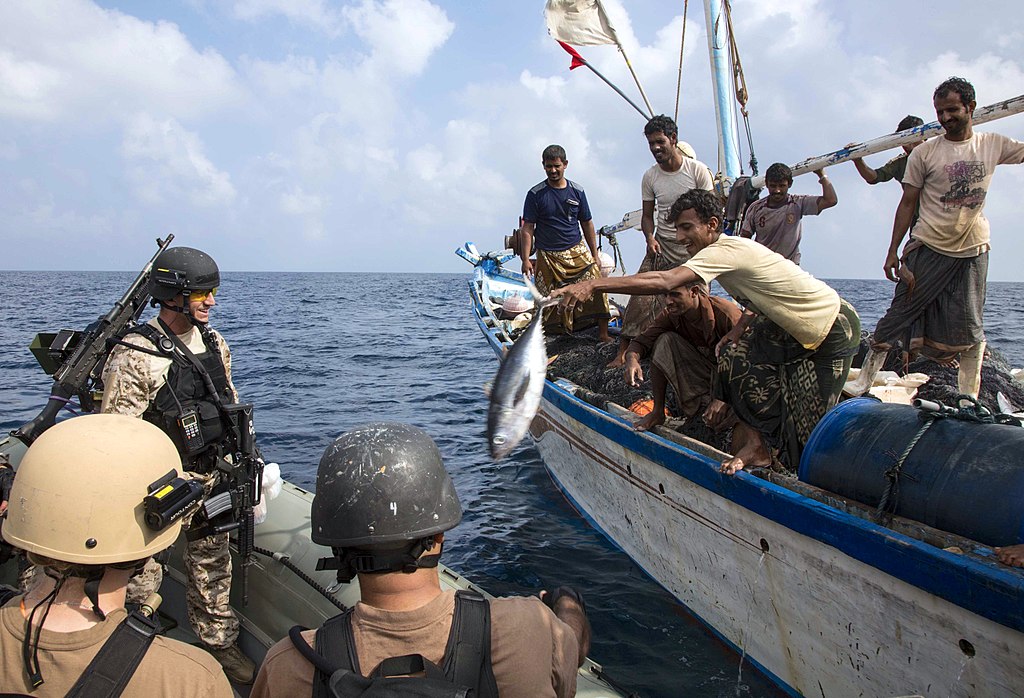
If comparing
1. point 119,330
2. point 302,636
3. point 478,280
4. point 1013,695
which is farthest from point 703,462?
point 478,280

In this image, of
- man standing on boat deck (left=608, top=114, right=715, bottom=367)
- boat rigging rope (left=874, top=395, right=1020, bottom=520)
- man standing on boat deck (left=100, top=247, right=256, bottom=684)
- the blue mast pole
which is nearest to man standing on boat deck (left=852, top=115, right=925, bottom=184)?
man standing on boat deck (left=608, top=114, right=715, bottom=367)

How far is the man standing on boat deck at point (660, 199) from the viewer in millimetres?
7027

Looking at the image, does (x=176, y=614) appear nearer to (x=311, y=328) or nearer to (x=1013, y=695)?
(x=1013, y=695)

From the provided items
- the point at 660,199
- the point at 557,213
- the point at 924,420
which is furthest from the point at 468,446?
the point at 924,420

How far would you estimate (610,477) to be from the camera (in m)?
6.48

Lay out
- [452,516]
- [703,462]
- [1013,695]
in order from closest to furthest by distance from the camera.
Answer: [452,516] < [1013,695] < [703,462]

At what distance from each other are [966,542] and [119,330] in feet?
14.9

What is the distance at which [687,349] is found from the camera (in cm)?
530

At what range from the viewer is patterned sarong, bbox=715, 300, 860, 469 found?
4.25m

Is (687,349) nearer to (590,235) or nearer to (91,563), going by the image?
(590,235)

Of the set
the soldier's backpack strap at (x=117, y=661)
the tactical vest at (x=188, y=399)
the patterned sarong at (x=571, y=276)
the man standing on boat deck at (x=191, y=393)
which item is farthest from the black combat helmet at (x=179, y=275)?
the patterned sarong at (x=571, y=276)

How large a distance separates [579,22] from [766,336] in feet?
24.6

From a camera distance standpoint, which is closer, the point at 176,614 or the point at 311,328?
the point at 176,614

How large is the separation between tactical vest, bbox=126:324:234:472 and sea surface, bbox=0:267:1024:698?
3453 mm
